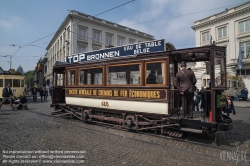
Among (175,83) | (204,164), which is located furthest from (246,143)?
(175,83)

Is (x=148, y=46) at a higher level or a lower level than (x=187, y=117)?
higher

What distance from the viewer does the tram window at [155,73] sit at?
603cm

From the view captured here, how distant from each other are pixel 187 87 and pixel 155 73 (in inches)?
47.1

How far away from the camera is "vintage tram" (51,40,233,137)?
5470 millimetres

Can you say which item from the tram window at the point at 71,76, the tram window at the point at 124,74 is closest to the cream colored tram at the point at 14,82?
the tram window at the point at 71,76

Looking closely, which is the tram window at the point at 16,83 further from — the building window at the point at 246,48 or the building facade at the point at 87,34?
the building window at the point at 246,48

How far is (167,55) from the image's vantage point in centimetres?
591

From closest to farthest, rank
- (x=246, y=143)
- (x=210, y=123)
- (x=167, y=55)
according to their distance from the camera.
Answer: (x=210, y=123) < (x=246, y=143) < (x=167, y=55)

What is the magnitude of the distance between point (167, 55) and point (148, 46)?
1.12m

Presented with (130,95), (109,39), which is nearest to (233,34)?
(109,39)

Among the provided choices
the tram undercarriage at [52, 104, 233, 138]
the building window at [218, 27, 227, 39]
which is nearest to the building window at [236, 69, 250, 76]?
the building window at [218, 27, 227, 39]

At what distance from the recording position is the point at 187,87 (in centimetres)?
570

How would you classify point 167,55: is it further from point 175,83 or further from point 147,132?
point 147,132

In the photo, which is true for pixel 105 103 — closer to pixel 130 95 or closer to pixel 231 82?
pixel 130 95
